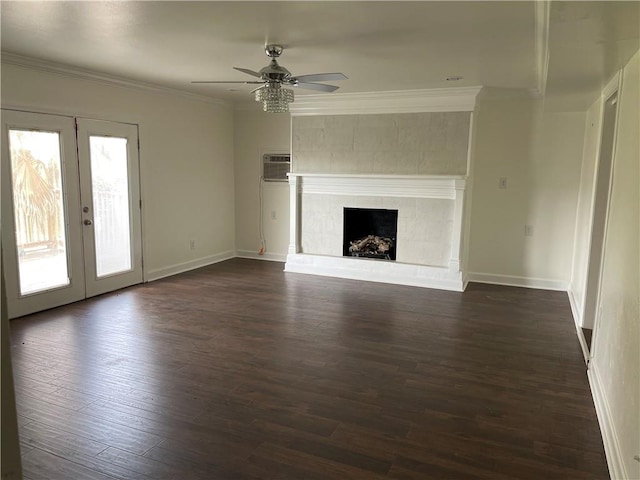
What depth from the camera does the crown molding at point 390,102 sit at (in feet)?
17.9

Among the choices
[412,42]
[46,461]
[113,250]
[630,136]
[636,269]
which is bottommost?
[46,461]

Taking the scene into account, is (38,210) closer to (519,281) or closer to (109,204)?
(109,204)

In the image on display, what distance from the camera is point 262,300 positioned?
5191 millimetres

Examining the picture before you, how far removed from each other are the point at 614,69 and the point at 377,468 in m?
3.03

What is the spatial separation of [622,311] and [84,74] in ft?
16.8

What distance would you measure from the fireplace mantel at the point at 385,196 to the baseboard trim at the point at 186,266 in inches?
50.4

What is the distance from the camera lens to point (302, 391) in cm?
311

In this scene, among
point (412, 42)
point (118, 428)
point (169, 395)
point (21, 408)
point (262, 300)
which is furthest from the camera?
point (262, 300)

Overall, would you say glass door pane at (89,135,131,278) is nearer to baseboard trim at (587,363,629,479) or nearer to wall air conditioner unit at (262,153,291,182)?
wall air conditioner unit at (262,153,291,182)

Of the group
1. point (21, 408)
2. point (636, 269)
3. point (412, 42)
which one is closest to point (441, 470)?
point (636, 269)

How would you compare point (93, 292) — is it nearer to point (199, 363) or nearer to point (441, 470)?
point (199, 363)

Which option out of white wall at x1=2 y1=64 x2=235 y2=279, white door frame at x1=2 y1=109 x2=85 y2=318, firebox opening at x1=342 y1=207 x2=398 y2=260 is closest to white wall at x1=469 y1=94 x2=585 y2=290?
firebox opening at x1=342 y1=207 x2=398 y2=260

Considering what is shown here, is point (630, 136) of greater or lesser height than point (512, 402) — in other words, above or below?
above

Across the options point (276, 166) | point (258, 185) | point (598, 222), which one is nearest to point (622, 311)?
point (598, 222)
